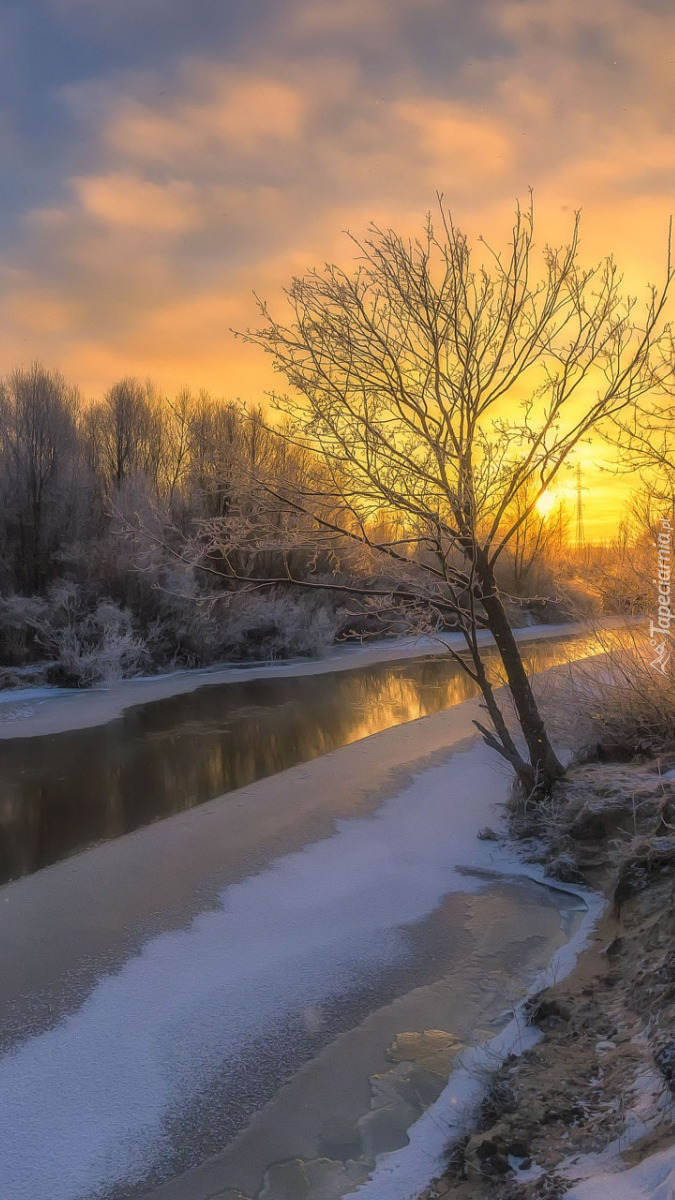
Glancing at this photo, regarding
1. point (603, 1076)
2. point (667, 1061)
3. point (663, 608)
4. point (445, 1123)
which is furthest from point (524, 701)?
point (667, 1061)

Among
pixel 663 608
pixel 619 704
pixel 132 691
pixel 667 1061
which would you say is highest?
pixel 663 608

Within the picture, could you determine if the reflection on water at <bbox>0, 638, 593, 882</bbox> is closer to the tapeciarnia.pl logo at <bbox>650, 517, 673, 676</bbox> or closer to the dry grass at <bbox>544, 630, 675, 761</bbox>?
the dry grass at <bbox>544, 630, 675, 761</bbox>

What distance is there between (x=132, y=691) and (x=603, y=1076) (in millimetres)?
15346

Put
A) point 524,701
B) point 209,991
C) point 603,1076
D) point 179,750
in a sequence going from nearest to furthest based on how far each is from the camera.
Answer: point 603,1076 → point 209,991 → point 524,701 → point 179,750

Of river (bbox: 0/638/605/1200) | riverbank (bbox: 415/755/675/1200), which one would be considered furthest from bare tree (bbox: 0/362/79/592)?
riverbank (bbox: 415/755/675/1200)

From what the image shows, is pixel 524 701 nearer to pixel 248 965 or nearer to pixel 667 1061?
pixel 248 965

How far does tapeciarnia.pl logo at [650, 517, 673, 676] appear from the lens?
25.4ft

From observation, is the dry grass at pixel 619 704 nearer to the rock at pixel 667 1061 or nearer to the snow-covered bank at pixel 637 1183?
the rock at pixel 667 1061

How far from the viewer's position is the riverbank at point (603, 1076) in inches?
97.9

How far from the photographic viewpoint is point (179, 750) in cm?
1170

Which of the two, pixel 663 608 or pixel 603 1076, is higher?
pixel 663 608

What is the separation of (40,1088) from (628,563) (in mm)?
6966

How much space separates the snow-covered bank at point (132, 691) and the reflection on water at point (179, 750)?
605mm

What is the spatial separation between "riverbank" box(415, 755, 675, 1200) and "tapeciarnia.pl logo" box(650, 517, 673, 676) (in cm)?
211
